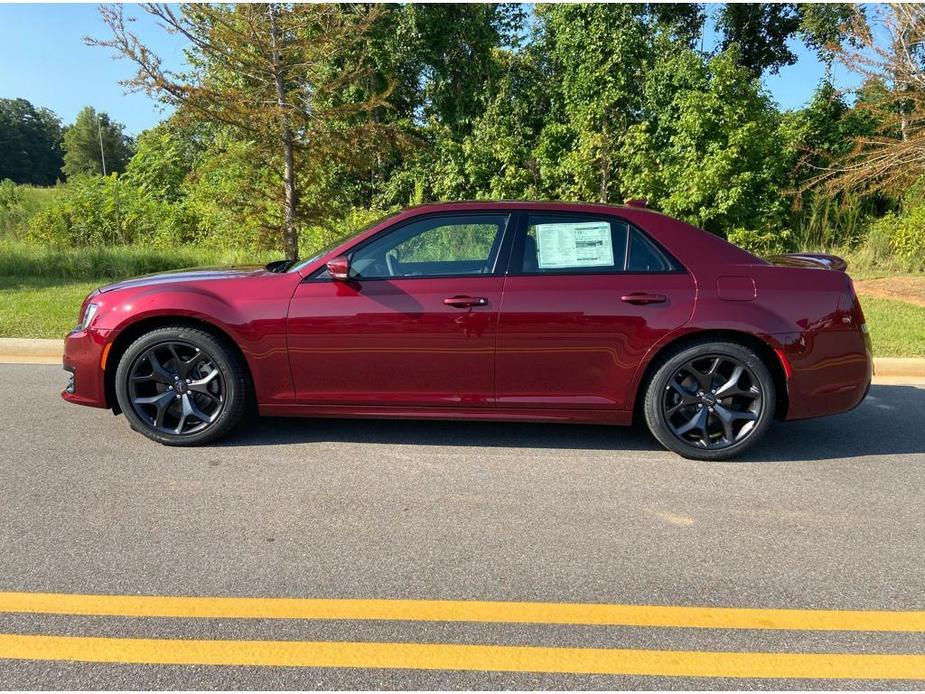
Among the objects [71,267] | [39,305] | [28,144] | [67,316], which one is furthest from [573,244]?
[28,144]

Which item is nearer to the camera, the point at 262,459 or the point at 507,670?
the point at 507,670

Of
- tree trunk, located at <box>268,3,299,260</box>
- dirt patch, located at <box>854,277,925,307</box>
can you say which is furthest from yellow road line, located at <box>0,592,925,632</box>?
dirt patch, located at <box>854,277,925,307</box>

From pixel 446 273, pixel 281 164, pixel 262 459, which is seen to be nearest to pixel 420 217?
pixel 446 273

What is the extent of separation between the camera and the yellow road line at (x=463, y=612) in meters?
2.66

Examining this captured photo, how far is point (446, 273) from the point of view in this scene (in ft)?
14.7

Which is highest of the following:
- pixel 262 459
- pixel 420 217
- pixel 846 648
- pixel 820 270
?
pixel 420 217

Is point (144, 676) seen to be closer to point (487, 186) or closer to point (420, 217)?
point (420, 217)

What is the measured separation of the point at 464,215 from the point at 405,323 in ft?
2.75

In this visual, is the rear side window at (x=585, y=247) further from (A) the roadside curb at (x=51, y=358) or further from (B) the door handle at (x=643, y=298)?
(A) the roadside curb at (x=51, y=358)

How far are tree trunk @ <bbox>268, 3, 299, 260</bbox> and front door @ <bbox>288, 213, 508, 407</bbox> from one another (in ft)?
19.8

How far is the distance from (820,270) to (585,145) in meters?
11.3

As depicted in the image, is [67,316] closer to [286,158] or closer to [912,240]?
[286,158]

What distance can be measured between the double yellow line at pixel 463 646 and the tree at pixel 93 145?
7314 cm

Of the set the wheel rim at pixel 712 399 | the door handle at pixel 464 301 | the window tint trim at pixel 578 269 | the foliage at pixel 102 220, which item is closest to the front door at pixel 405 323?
the door handle at pixel 464 301
